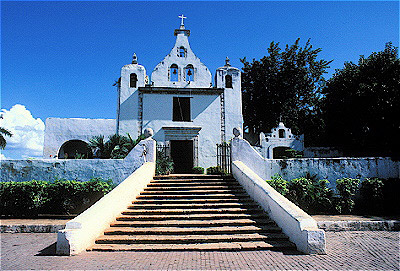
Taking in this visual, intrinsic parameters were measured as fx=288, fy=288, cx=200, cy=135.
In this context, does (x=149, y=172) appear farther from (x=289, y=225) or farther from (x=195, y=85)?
(x=195, y=85)

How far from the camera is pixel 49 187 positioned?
930cm

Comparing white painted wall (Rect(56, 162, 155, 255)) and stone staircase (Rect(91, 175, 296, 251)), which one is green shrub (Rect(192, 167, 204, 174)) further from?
white painted wall (Rect(56, 162, 155, 255))

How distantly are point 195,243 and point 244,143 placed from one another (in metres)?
5.14

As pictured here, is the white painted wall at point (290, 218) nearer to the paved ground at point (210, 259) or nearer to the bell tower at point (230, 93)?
the paved ground at point (210, 259)

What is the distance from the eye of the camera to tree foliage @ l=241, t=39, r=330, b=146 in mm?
24562

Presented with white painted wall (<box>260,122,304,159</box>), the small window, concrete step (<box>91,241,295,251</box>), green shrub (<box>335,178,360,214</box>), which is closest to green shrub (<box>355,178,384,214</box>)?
green shrub (<box>335,178,360,214</box>)

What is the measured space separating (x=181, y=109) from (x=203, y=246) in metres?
11.5

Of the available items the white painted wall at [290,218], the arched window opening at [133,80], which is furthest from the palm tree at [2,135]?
the white painted wall at [290,218]

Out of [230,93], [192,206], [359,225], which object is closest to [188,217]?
[192,206]

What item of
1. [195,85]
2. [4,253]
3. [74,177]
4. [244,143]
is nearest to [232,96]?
[195,85]

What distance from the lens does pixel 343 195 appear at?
9.65 m

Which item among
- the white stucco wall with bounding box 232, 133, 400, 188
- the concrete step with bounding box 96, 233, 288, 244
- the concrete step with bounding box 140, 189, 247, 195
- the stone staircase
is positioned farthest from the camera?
the white stucco wall with bounding box 232, 133, 400, 188

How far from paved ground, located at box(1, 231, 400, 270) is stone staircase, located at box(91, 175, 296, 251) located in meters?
0.32

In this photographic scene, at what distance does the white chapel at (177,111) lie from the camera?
15.9 meters
